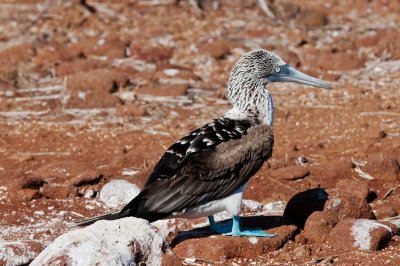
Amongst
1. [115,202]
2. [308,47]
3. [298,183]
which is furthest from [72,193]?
[308,47]

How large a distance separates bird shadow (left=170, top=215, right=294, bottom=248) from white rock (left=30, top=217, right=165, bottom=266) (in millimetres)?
853

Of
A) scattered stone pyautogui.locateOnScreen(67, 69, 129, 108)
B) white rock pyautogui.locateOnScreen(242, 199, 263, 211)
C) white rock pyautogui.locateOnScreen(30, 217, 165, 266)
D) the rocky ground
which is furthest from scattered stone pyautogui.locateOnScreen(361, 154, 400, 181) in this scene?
scattered stone pyautogui.locateOnScreen(67, 69, 129, 108)

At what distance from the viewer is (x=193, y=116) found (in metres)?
11.2

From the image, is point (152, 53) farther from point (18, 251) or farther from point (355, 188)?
point (18, 251)

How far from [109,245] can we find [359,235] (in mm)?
1928

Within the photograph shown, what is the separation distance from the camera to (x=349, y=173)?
8859 millimetres

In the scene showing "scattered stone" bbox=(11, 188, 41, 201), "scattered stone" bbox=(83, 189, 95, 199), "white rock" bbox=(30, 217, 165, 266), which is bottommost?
"scattered stone" bbox=(83, 189, 95, 199)

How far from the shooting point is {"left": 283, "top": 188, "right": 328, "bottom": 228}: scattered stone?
7055 mm

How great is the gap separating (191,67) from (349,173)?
4.86 meters

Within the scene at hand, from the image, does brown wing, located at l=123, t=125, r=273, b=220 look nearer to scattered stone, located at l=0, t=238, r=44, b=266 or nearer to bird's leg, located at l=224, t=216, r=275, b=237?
bird's leg, located at l=224, t=216, r=275, b=237

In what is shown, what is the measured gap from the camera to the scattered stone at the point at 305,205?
705cm

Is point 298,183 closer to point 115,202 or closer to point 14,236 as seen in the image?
point 115,202

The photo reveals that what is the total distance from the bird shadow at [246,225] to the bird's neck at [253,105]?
75 cm

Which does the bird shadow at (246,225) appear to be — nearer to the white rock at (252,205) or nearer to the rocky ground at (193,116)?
the rocky ground at (193,116)
